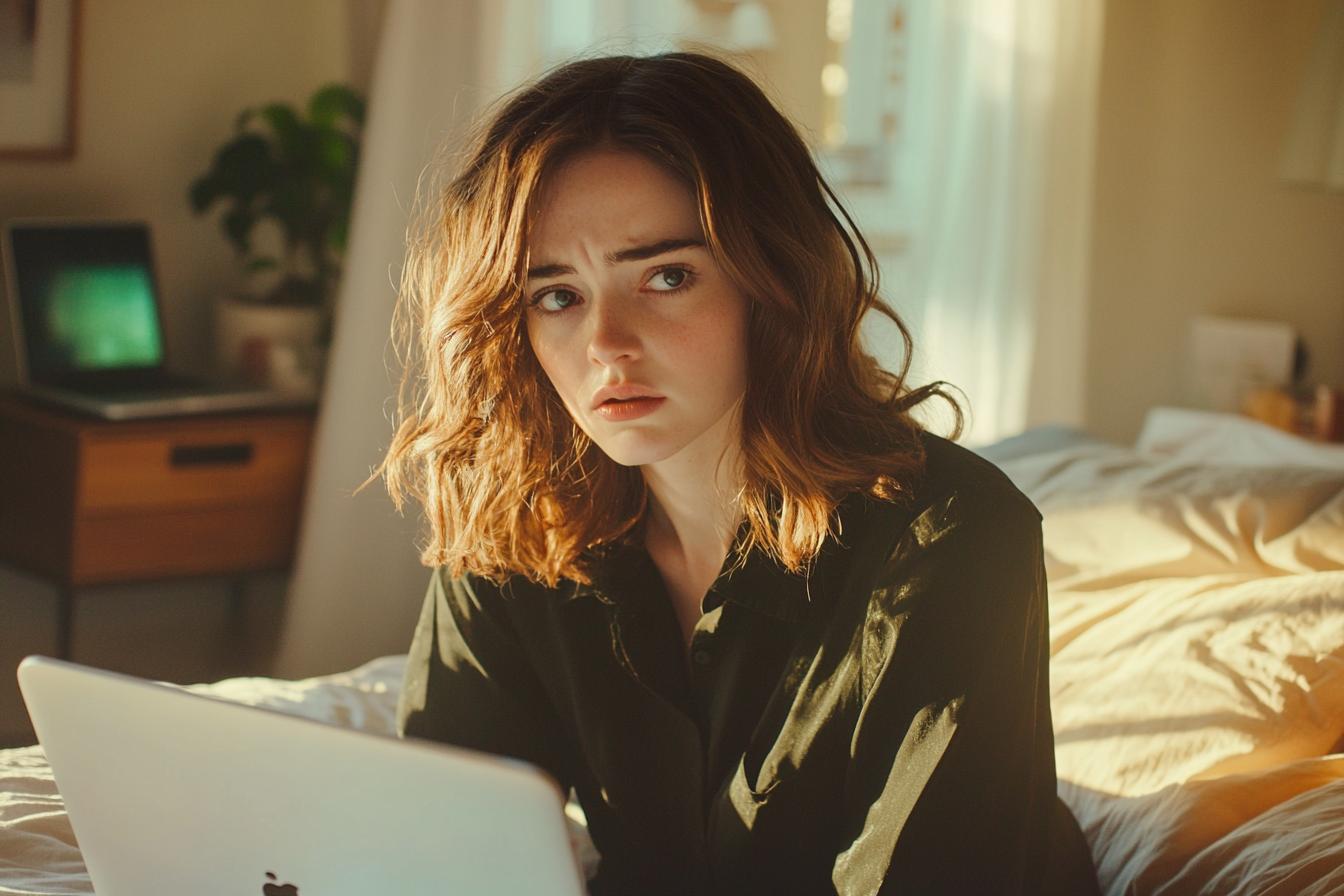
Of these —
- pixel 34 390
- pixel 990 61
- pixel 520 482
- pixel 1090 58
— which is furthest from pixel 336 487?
pixel 1090 58

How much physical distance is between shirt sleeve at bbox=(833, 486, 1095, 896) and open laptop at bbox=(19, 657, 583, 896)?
31 centimetres

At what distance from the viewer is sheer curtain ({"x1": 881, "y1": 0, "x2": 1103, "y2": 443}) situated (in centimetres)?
306

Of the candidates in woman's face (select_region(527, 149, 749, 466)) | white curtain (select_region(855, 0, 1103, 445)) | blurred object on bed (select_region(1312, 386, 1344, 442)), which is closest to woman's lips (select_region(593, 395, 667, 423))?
woman's face (select_region(527, 149, 749, 466))

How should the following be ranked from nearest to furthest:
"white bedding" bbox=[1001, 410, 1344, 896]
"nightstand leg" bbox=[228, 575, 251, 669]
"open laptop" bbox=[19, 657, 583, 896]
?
"open laptop" bbox=[19, 657, 583, 896] < "white bedding" bbox=[1001, 410, 1344, 896] < "nightstand leg" bbox=[228, 575, 251, 669]

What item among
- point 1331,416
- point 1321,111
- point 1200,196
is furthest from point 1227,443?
point 1200,196

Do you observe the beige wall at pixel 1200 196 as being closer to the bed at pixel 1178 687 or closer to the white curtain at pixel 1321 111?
the white curtain at pixel 1321 111

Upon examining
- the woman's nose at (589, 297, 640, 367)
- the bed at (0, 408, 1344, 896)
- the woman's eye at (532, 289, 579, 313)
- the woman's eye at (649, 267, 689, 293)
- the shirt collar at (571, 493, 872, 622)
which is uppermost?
the woman's eye at (649, 267, 689, 293)

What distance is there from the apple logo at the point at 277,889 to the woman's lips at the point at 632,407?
0.40 metres

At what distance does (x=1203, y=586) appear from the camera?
1.39m

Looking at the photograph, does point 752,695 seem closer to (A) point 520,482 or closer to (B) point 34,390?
(A) point 520,482

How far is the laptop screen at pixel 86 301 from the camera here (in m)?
A: 2.22

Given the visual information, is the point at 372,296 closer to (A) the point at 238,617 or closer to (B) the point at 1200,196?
(A) the point at 238,617

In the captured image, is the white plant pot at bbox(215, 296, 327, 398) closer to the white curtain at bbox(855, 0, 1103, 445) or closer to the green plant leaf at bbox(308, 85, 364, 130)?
the green plant leaf at bbox(308, 85, 364, 130)

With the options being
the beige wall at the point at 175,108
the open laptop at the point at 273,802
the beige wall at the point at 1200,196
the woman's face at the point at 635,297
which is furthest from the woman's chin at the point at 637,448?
the beige wall at the point at 1200,196
